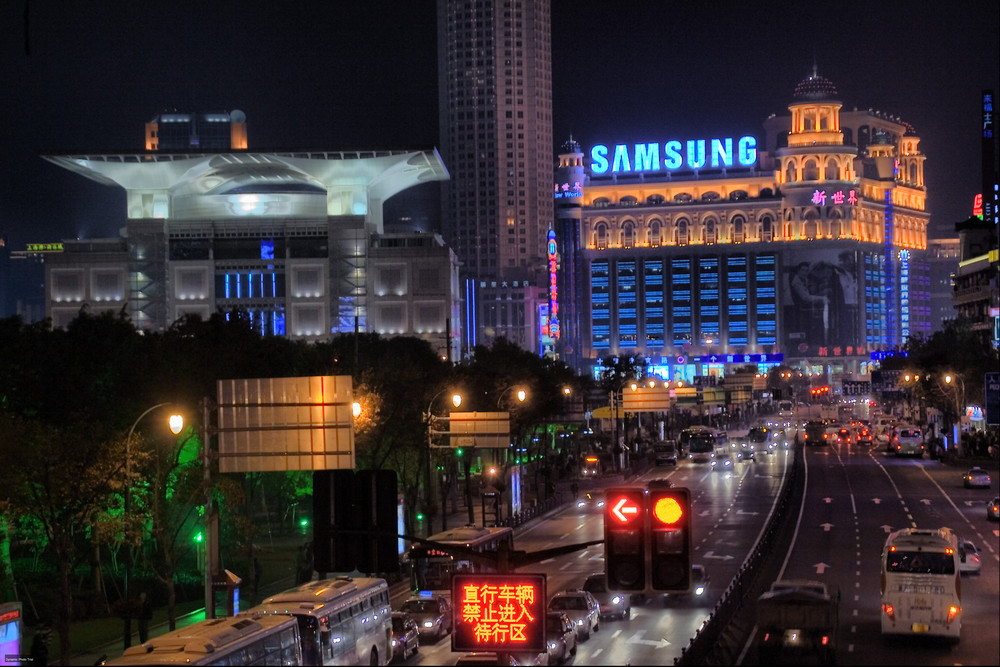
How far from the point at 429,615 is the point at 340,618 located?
8.39 metres

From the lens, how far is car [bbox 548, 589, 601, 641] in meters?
41.1

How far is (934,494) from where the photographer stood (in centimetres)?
8281

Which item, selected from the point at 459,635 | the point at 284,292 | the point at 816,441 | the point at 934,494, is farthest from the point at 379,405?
the point at 284,292

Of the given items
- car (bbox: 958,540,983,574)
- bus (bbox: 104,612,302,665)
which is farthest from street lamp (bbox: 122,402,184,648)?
car (bbox: 958,540,983,574)

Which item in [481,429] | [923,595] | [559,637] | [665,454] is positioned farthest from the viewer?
[665,454]

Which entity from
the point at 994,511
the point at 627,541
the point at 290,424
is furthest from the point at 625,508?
the point at 994,511

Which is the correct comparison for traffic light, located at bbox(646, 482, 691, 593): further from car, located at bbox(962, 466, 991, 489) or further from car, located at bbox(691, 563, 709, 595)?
car, located at bbox(962, 466, 991, 489)

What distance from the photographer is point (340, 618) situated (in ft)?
115

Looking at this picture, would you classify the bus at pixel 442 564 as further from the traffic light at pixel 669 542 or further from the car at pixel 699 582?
the traffic light at pixel 669 542

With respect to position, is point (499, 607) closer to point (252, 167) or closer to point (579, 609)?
point (579, 609)

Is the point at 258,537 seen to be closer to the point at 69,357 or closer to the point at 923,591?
the point at 69,357

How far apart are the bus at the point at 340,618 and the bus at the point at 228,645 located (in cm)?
81

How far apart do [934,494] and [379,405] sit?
36.2m

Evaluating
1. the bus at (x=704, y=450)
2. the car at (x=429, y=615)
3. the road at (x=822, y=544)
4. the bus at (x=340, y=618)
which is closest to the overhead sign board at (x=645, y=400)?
the road at (x=822, y=544)
